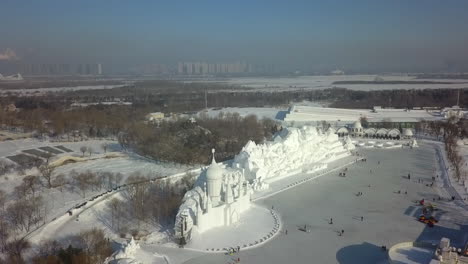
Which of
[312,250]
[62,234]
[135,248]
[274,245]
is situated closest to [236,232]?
[274,245]

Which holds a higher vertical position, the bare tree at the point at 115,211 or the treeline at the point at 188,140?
the treeline at the point at 188,140

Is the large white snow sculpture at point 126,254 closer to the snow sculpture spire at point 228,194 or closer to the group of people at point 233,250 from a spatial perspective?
the group of people at point 233,250

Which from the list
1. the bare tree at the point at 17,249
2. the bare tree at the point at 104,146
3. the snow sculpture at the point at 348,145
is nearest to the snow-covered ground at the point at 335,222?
the bare tree at the point at 17,249

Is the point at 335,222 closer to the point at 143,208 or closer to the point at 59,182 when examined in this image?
the point at 143,208

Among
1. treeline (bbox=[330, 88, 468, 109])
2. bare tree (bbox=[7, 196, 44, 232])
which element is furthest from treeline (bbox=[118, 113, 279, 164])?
treeline (bbox=[330, 88, 468, 109])

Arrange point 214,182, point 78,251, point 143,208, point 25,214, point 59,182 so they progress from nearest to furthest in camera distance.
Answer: point 78,251 < point 214,182 < point 25,214 < point 143,208 < point 59,182

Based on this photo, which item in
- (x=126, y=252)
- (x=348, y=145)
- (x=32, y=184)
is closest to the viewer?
(x=126, y=252)

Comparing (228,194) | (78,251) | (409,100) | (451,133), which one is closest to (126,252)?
(78,251)

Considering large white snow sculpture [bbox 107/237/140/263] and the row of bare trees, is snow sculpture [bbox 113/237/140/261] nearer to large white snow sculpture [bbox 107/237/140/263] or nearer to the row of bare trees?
large white snow sculpture [bbox 107/237/140/263]
